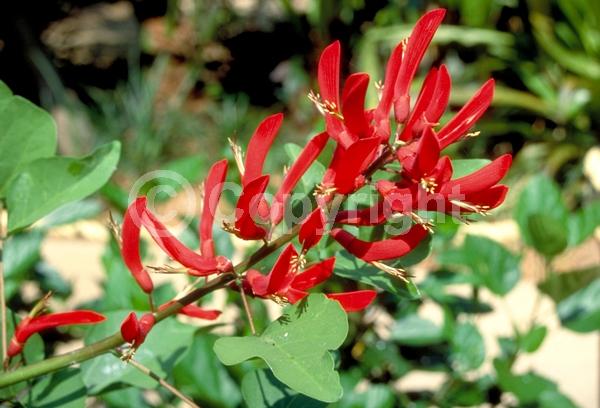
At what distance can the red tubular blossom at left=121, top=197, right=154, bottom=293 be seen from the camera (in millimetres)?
619

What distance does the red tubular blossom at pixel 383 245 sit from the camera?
64cm

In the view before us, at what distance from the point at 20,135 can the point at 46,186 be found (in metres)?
0.05

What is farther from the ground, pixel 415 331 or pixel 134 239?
pixel 134 239

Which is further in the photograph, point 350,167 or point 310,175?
point 310,175

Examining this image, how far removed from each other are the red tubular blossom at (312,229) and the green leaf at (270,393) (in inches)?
5.4

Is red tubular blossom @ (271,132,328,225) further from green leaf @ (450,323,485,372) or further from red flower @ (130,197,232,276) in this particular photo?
green leaf @ (450,323,485,372)

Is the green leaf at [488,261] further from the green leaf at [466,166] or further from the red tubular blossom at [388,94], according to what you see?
the red tubular blossom at [388,94]

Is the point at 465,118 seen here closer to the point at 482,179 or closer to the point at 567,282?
the point at 482,179

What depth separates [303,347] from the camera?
0.60m

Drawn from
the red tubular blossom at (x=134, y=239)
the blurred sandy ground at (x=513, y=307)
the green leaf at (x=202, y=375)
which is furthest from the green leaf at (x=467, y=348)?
the blurred sandy ground at (x=513, y=307)

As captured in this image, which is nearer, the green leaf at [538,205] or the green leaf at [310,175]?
the green leaf at [310,175]

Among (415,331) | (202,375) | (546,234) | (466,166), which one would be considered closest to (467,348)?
(415,331)

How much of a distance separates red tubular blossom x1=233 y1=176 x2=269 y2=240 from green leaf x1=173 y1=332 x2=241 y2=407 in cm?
43

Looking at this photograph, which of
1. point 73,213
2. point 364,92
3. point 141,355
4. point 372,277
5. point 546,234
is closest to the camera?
point 364,92
